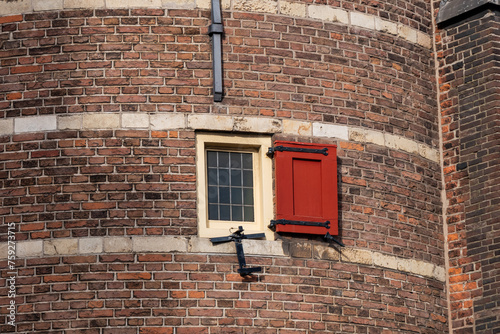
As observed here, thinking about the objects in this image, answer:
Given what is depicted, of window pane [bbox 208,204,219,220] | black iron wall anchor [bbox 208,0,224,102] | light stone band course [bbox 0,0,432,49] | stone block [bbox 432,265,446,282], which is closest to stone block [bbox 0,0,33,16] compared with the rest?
light stone band course [bbox 0,0,432,49]

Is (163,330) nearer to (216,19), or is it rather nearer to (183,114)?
(183,114)

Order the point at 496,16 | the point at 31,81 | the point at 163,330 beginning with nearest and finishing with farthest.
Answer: the point at 163,330
the point at 31,81
the point at 496,16

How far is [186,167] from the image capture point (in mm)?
14680

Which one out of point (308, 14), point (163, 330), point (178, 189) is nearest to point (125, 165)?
point (178, 189)

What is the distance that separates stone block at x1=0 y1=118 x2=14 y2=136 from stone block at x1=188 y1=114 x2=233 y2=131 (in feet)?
6.88

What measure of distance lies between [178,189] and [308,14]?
2902 mm

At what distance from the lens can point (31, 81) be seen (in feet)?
49.1

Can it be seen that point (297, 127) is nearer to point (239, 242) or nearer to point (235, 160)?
point (235, 160)

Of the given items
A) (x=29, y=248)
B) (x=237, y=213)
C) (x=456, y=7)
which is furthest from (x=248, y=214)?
(x=456, y=7)

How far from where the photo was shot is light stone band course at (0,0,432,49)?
1515 cm

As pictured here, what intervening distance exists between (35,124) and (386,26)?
15.6 feet

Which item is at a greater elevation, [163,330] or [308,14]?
[308,14]

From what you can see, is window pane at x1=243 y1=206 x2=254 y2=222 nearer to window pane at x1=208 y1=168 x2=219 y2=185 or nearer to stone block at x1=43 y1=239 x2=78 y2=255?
window pane at x1=208 y1=168 x2=219 y2=185

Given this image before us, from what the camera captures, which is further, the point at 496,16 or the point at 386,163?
the point at 496,16
